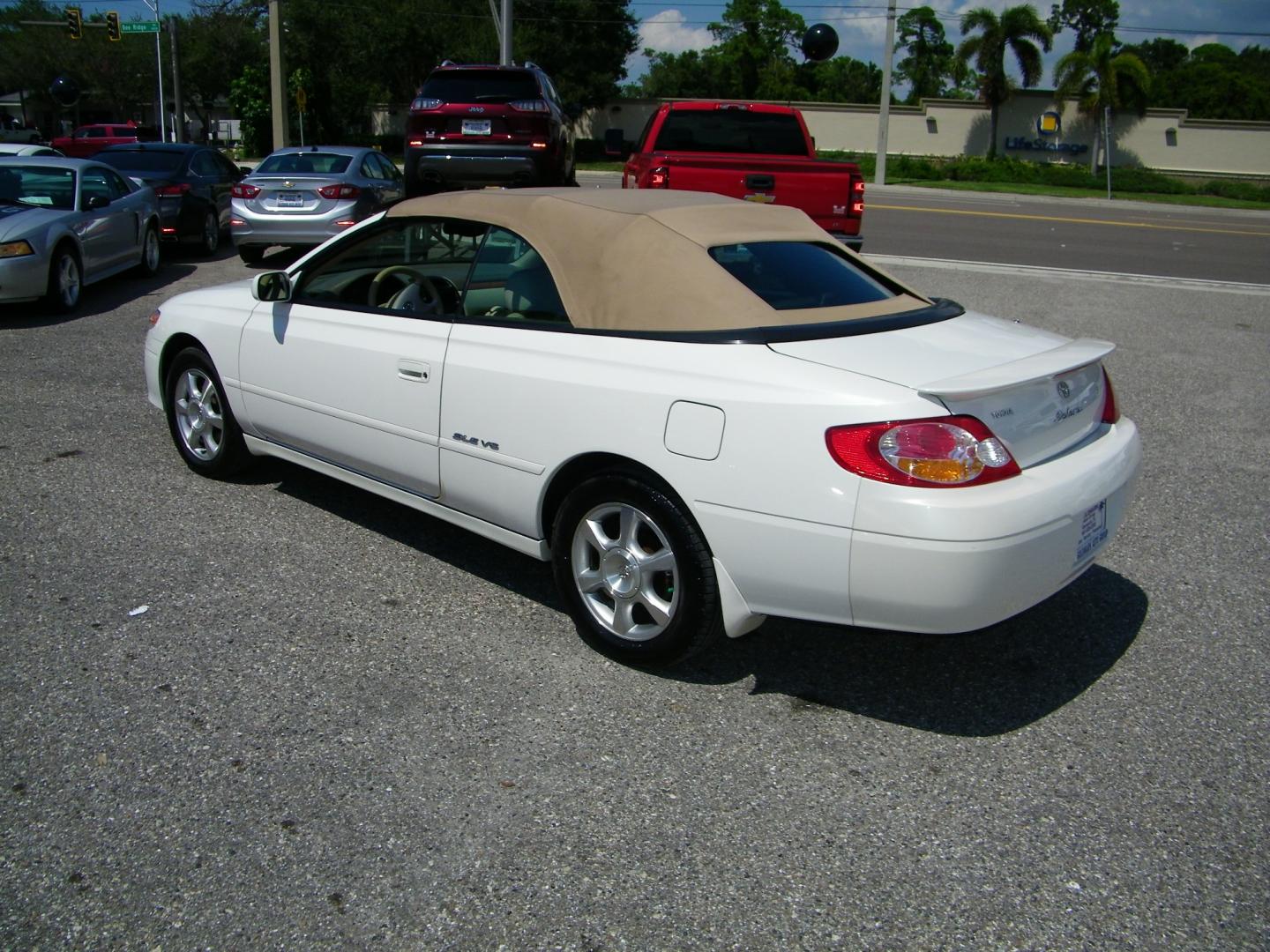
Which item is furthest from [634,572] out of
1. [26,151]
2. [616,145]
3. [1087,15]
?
[1087,15]

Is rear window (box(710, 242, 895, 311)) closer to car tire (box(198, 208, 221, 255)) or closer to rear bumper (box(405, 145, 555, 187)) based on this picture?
rear bumper (box(405, 145, 555, 187))

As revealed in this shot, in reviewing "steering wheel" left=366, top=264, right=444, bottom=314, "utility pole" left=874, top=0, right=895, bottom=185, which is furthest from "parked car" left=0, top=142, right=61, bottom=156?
"utility pole" left=874, top=0, right=895, bottom=185

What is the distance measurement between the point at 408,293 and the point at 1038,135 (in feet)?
175

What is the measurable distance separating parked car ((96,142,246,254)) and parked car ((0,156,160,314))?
0.94 m

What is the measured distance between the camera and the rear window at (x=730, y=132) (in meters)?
11.9

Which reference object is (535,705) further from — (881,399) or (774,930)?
(881,399)

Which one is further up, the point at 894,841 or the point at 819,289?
the point at 819,289

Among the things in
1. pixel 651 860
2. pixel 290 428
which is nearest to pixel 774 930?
pixel 651 860

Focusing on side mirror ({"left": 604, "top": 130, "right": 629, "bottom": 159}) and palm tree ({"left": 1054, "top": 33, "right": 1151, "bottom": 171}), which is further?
palm tree ({"left": 1054, "top": 33, "right": 1151, "bottom": 171})

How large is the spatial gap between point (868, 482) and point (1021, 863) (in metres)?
1.09

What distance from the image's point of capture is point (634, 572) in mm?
3787

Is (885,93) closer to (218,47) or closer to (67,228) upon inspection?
(67,228)

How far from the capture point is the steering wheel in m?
4.74

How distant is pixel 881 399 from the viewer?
3.26 meters
